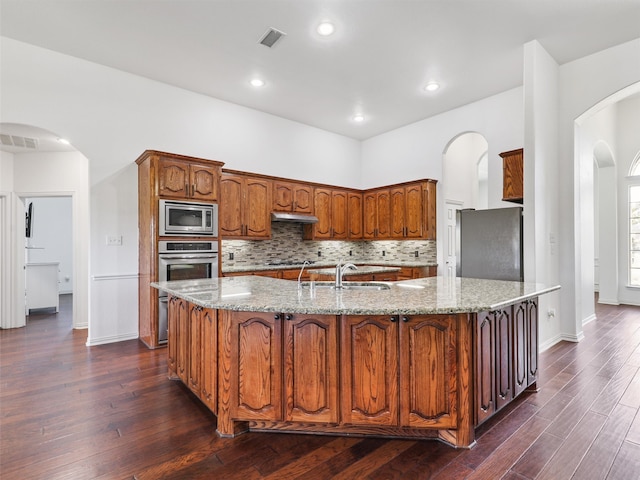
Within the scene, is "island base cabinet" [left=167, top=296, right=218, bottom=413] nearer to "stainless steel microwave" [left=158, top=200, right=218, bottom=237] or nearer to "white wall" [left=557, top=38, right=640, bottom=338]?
"stainless steel microwave" [left=158, top=200, right=218, bottom=237]

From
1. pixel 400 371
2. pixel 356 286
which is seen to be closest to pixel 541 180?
pixel 356 286

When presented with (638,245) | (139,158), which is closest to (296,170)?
(139,158)

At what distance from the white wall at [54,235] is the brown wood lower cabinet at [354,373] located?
8.66 metres

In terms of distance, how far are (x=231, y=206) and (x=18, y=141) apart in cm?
296

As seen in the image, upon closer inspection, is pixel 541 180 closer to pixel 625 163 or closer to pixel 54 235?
pixel 625 163

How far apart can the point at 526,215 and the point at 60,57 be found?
5741 millimetres

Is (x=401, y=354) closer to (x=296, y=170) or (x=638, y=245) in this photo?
(x=296, y=170)

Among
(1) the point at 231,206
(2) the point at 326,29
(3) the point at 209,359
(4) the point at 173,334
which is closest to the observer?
(3) the point at 209,359

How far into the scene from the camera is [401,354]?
78.0 inches

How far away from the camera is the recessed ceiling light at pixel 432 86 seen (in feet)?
15.5

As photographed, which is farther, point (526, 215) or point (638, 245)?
point (638, 245)

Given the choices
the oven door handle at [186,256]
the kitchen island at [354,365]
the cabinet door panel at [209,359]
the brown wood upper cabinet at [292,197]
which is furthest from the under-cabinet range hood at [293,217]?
the kitchen island at [354,365]

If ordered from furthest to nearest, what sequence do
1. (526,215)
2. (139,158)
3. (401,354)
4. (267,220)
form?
1. (267,220)
2. (139,158)
3. (526,215)
4. (401,354)

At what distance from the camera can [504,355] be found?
2.32 m
